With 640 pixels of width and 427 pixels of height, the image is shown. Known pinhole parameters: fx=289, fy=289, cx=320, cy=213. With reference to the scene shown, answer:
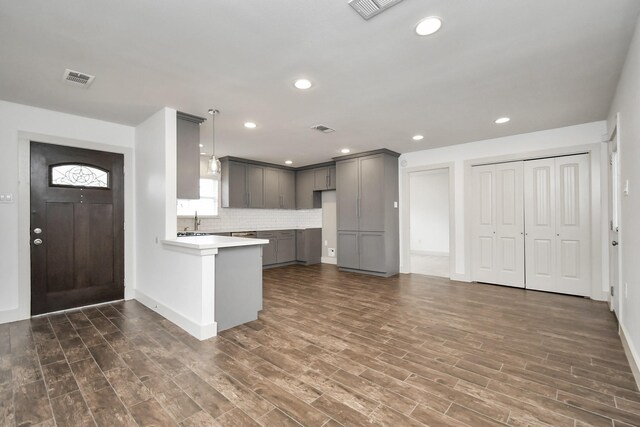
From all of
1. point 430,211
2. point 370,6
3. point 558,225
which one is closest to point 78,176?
point 370,6

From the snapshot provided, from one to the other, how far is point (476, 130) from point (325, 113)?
2.47 meters

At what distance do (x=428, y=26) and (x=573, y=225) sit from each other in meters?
4.06

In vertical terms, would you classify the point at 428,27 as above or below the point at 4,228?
above

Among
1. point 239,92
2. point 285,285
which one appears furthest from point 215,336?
point 239,92

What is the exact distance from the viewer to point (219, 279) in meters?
3.05

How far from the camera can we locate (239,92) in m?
3.06

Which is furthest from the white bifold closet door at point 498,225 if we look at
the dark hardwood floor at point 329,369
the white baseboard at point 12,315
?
the white baseboard at point 12,315

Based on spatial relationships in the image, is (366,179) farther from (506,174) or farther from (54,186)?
(54,186)

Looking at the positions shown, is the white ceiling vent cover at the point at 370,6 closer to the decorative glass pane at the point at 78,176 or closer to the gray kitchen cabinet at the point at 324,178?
the decorative glass pane at the point at 78,176

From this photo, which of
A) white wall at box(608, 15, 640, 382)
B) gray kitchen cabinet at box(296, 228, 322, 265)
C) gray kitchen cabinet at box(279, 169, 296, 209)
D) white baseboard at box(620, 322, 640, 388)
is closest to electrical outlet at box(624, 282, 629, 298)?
white wall at box(608, 15, 640, 382)

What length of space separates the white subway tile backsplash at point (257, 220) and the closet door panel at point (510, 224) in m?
4.21

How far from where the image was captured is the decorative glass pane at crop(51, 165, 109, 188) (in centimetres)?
368

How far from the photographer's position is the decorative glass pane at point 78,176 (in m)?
3.68

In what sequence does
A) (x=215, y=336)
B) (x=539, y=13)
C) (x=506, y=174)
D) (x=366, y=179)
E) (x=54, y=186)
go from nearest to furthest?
(x=539, y=13) → (x=215, y=336) → (x=54, y=186) → (x=506, y=174) → (x=366, y=179)
